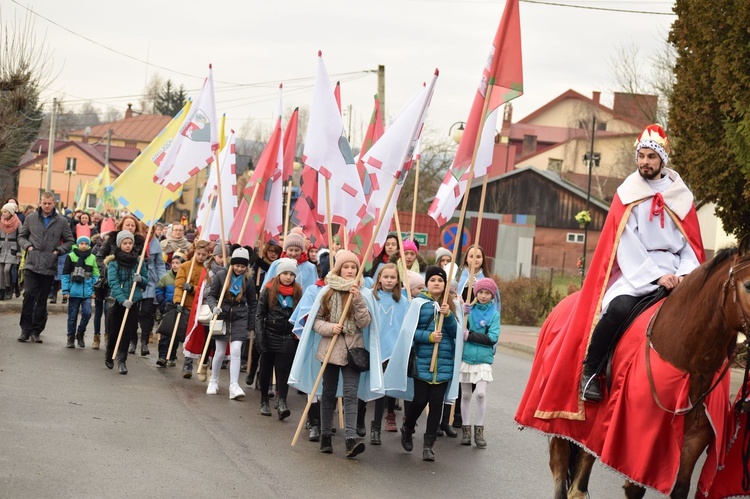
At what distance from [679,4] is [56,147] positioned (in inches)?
3575

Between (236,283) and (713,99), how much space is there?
8.62 metres

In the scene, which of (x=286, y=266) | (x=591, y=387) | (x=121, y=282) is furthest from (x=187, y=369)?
(x=591, y=387)

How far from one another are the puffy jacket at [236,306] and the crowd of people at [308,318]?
0.01 metres

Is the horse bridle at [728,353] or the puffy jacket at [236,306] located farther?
the puffy jacket at [236,306]

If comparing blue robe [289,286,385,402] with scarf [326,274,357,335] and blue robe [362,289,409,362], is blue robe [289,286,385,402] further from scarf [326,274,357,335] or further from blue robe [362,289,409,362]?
blue robe [362,289,409,362]

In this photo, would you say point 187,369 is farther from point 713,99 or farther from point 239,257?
point 713,99

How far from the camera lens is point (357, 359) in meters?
10.4

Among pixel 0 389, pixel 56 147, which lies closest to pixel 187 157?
pixel 0 389

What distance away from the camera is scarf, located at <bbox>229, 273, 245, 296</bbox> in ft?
44.4

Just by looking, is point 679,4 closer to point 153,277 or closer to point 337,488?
point 153,277

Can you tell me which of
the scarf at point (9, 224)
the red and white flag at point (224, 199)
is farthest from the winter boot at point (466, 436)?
the scarf at point (9, 224)

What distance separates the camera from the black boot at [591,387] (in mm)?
7316

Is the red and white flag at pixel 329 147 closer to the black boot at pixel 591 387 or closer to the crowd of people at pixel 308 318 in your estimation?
the crowd of people at pixel 308 318

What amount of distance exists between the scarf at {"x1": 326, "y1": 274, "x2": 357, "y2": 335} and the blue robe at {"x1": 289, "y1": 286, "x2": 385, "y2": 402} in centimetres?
11
